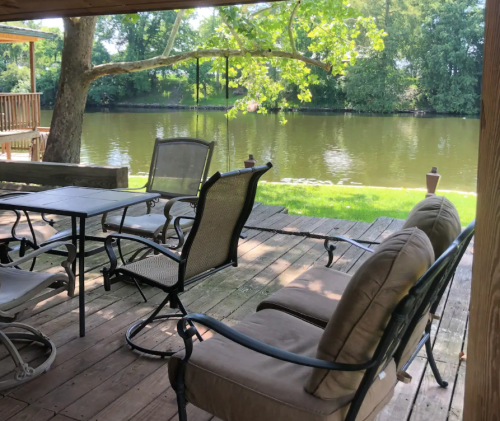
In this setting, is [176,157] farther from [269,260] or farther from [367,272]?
[367,272]

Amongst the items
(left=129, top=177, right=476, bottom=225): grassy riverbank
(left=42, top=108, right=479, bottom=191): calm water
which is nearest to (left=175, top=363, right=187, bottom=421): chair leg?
(left=129, top=177, right=476, bottom=225): grassy riverbank

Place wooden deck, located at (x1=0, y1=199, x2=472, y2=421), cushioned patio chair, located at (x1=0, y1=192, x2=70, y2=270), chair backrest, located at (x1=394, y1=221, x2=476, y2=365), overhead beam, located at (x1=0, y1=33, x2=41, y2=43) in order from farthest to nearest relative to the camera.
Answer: overhead beam, located at (x1=0, y1=33, x2=41, y2=43), cushioned patio chair, located at (x1=0, y1=192, x2=70, y2=270), wooden deck, located at (x1=0, y1=199, x2=472, y2=421), chair backrest, located at (x1=394, y1=221, x2=476, y2=365)

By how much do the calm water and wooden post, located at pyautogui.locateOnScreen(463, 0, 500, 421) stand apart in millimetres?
7256

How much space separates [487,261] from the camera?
1453 millimetres

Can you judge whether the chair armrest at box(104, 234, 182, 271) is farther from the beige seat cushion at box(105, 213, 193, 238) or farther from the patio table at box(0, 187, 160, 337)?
the beige seat cushion at box(105, 213, 193, 238)

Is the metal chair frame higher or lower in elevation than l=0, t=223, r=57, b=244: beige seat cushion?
higher

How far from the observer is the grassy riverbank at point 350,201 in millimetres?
7328

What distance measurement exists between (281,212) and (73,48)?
491 cm

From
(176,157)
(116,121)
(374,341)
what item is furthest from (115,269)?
(116,121)

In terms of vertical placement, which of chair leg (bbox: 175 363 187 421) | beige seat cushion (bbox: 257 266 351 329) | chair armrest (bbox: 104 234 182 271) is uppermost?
chair armrest (bbox: 104 234 182 271)

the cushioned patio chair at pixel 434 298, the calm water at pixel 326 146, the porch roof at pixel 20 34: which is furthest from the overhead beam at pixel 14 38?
the cushioned patio chair at pixel 434 298

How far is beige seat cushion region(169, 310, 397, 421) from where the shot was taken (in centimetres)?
159

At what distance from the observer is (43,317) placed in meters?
3.12

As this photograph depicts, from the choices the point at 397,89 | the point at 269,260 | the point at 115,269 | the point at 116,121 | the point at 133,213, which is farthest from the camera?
the point at 397,89
